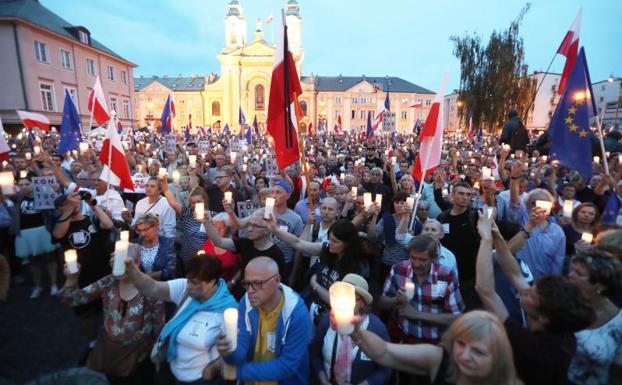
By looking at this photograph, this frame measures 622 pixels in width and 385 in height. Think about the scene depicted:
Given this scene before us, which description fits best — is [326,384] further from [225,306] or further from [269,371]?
[225,306]

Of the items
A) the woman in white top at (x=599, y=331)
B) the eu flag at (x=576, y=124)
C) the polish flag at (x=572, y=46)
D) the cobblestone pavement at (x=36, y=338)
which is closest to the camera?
the woman in white top at (x=599, y=331)

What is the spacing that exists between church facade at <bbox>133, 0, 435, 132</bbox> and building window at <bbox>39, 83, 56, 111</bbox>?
32.5 meters

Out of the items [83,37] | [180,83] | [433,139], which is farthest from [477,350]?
[180,83]

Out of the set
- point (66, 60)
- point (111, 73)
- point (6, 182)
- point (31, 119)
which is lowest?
point (6, 182)

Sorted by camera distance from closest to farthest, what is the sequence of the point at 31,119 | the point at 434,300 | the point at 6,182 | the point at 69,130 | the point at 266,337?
1. the point at 266,337
2. the point at 434,300
3. the point at 6,182
4. the point at 69,130
5. the point at 31,119

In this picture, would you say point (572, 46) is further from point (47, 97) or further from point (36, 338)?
point (47, 97)

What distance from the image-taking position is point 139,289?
2631 millimetres

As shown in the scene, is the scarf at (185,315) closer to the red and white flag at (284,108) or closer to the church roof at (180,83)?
the red and white flag at (284,108)

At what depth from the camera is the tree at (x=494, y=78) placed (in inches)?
992

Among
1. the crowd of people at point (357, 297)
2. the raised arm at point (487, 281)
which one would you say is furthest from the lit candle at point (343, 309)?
the raised arm at point (487, 281)

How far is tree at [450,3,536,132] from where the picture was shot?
25.2 metres

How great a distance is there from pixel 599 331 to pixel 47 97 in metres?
35.1

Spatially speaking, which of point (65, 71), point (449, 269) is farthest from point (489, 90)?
point (65, 71)

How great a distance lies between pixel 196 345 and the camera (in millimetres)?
2480
